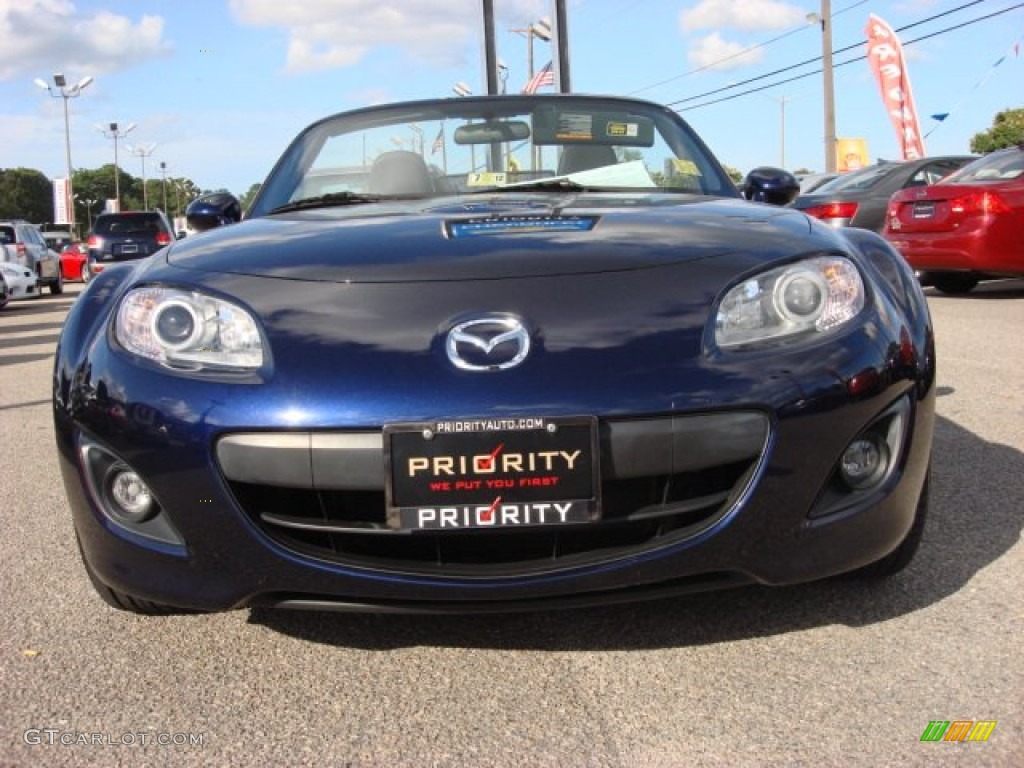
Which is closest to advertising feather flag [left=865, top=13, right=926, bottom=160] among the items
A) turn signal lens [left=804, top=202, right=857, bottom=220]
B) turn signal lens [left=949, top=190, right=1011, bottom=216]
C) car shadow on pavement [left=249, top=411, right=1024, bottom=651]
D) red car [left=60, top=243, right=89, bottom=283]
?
turn signal lens [left=804, top=202, right=857, bottom=220]

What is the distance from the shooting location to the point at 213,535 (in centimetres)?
216

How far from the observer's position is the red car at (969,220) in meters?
9.23

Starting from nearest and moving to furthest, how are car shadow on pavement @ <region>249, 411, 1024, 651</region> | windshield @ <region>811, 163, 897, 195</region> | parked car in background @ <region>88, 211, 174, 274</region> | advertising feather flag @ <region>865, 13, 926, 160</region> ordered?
car shadow on pavement @ <region>249, 411, 1024, 651</region> < windshield @ <region>811, 163, 897, 195</region> < parked car in background @ <region>88, 211, 174, 274</region> < advertising feather flag @ <region>865, 13, 926, 160</region>

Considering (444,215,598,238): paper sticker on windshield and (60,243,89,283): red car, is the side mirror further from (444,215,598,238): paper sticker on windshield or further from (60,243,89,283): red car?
(60,243,89,283): red car

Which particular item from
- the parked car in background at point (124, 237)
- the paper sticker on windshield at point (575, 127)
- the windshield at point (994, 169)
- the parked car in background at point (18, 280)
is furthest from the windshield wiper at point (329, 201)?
the parked car in background at point (124, 237)

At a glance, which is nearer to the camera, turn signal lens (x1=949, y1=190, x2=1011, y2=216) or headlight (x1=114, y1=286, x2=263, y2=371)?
headlight (x1=114, y1=286, x2=263, y2=371)

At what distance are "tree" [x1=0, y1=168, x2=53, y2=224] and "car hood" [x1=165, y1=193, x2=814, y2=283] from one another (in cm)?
11294

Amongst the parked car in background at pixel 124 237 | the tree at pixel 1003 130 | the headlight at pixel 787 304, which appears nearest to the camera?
the headlight at pixel 787 304

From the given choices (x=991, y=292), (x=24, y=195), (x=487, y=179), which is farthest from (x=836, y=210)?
(x=24, y=195)

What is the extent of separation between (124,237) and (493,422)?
20.1m

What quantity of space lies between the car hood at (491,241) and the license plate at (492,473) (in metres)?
0.38

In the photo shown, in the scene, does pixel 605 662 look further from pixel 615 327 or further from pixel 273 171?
pixel 273 171

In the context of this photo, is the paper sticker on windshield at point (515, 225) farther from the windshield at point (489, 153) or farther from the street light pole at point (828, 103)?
the street light pole at point (828, 103)

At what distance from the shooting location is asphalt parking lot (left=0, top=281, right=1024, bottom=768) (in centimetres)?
195
